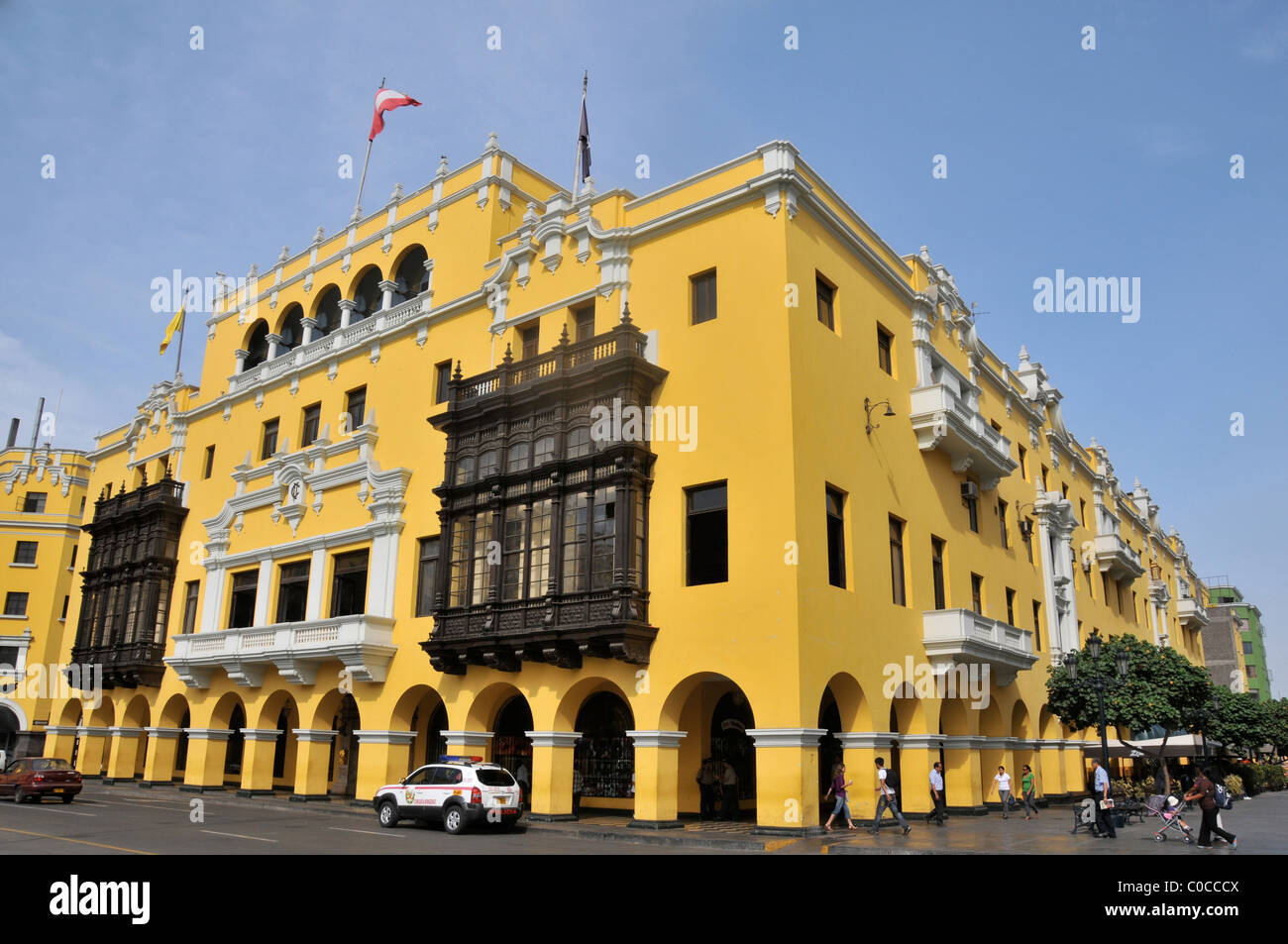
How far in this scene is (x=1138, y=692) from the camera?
106 ft

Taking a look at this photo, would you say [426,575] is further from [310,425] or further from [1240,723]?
[1240,723]

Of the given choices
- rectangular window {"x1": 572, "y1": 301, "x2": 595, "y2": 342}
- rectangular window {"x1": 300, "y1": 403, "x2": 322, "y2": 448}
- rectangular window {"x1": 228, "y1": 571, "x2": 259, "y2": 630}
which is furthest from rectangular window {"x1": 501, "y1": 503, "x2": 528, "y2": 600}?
rectangular window {"x1": 228, "y1": 571, "x2": 259, "y2": 630}

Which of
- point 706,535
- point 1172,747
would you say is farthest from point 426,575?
point 1172,747

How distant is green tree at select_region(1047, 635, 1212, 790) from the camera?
31.5 metres

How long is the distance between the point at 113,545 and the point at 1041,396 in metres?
42.4

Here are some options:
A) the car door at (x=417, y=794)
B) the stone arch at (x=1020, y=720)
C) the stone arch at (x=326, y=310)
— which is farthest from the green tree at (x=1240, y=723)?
the stone arch at (x=326, y=310)

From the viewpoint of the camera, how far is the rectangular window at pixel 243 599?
34250 millimetres

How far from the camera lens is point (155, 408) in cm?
4341

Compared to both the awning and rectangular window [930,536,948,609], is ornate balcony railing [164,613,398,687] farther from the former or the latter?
the awning

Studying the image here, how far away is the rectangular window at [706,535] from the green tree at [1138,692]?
49.8 feet

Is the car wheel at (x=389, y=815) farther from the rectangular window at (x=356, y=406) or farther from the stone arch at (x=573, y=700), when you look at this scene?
the rectangular window at (x=356, y=406)

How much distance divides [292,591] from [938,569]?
21809mm

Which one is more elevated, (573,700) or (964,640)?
(964,640)

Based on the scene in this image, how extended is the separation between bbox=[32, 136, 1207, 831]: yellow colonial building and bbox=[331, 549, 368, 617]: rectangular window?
0.38 feet
